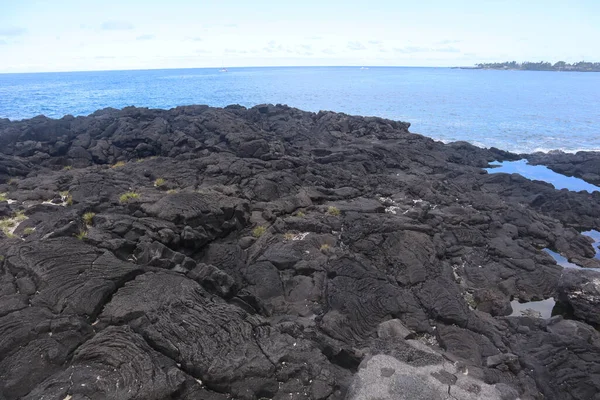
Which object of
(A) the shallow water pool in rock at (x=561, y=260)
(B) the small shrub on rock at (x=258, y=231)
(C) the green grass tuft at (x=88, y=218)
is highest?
(C) the green grass tuft at (x=88, y=218)

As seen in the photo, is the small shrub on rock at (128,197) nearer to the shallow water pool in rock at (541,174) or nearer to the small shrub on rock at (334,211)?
the small shrub on rock at (334,211)

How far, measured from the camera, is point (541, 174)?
4638cm

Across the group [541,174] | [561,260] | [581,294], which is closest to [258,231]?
[581,294]

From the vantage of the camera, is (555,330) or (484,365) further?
(555,330)

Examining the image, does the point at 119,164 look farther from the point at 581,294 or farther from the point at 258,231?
the point at 581,294

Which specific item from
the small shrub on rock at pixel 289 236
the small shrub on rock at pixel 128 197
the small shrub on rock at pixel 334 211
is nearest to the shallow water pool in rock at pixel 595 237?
the small shrub on rock at pixel 334 211

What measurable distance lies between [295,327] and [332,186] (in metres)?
20.3

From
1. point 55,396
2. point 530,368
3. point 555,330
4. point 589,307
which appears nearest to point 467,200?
point 589,307

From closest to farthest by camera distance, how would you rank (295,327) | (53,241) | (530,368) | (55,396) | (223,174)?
(55,396) < (295,327) < (530,368) < (53,241) < (223,174)

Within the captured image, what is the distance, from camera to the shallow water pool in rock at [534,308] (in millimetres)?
19716

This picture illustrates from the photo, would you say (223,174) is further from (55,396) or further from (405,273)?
(55,396)

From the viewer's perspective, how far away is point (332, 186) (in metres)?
33.2

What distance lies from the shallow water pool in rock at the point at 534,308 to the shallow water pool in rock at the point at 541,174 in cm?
2435

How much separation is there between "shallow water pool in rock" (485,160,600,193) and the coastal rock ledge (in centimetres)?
883
